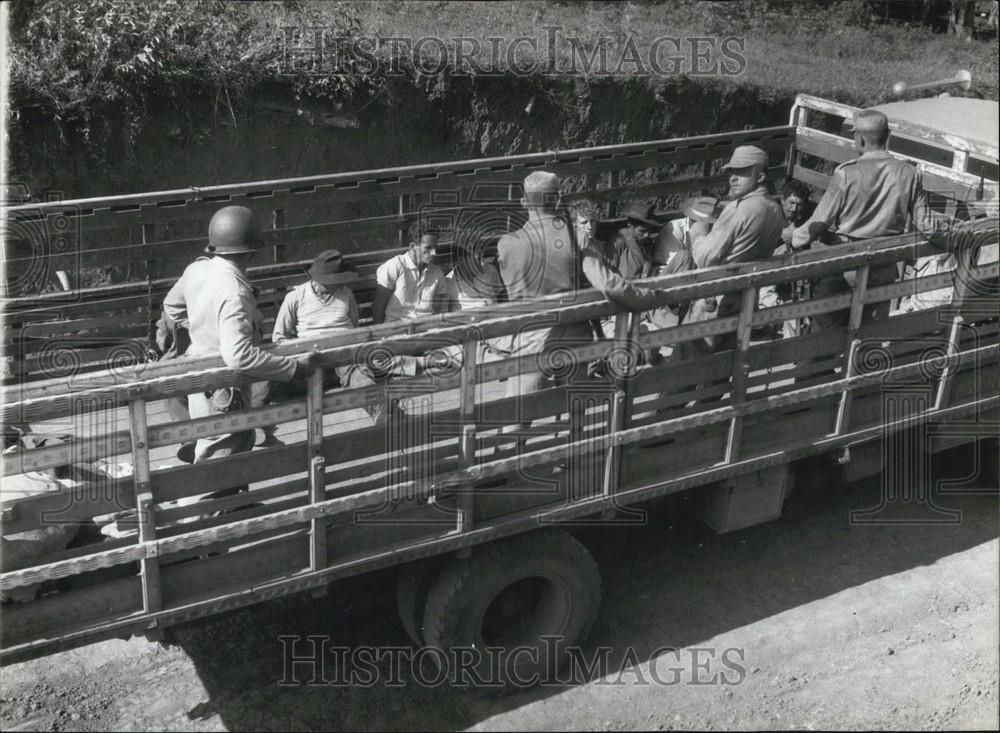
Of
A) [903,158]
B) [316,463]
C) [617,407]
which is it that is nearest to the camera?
[316,463]

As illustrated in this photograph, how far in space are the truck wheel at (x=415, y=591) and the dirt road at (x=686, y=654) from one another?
36 centimetres

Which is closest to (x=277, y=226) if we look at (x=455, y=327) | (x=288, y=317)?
(x=288, y=317)

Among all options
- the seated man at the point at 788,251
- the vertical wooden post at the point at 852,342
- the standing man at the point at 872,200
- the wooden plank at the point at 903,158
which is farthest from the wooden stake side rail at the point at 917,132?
the vertical wooden post at the point at 852,342

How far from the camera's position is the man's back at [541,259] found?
5.25 m

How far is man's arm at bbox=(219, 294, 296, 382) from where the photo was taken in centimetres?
421

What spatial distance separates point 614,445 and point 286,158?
19.7 ft

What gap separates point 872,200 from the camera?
6.16m

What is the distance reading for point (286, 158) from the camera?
1022cm

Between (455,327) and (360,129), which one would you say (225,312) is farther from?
(360,129)

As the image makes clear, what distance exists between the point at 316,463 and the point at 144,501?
648 mm

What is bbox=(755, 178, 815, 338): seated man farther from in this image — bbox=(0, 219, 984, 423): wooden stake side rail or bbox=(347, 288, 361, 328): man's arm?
bbox=(347, 288, 361, 328): man's arm

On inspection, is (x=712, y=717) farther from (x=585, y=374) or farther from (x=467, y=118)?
(x=467, y=118)

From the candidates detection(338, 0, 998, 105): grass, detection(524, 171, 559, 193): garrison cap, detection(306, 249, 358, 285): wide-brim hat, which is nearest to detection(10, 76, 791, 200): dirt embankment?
detection(338, 0, 998, 105): grass

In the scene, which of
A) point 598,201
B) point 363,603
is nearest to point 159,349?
point 363,603
